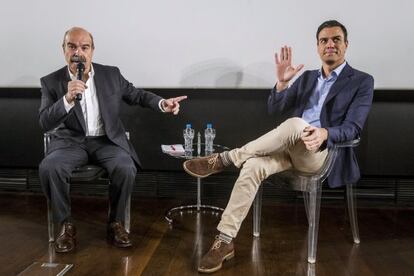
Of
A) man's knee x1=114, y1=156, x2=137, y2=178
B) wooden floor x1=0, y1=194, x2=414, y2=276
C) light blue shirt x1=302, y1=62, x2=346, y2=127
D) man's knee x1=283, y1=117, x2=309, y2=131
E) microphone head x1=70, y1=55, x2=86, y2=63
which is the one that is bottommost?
wooden floor x1=0, y1=194, x2=414, y2=276

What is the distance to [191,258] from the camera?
248 centimetres

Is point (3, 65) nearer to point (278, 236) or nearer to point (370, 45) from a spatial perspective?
point (278, 236)

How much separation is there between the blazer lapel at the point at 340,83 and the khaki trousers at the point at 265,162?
1.10 ft

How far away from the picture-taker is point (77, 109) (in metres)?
2.79

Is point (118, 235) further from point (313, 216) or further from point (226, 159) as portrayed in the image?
point (313, 216)

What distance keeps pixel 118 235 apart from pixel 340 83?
1.53 meters

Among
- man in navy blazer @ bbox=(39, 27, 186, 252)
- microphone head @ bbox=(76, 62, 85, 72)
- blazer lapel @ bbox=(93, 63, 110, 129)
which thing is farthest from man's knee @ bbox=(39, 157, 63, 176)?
microphone head @ bbox=(76, 62, 85, 72)

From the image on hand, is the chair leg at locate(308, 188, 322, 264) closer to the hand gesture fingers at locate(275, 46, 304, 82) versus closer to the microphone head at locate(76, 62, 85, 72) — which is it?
the hand gesture fingers at locate(275, 46, 304, 82)

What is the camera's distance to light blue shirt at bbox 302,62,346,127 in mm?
2723

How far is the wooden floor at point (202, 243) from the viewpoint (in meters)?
2.37

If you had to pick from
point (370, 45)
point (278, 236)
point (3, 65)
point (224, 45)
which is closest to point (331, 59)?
point (370, 45)

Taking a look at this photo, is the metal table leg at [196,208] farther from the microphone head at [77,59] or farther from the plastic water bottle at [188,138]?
the microphone head at [77,59]

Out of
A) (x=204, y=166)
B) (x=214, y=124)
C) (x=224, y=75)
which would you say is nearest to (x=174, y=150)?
(x=204, y=166)

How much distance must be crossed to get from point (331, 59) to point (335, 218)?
3.76ft
